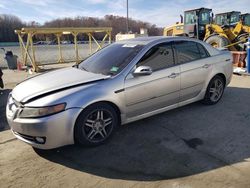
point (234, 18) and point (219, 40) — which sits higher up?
point (234, 18)

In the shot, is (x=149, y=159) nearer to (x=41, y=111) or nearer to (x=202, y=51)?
(x=41, y=111)

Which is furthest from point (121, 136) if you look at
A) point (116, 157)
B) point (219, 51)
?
point (219, 51)

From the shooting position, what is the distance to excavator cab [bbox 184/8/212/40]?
1381 centimetres

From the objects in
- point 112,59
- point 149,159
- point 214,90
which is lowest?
point 149,159

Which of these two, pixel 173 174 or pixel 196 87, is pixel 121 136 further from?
pixel 196 87

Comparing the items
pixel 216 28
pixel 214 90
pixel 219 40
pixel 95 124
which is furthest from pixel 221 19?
pixel 95 124

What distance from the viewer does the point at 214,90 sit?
4988mm

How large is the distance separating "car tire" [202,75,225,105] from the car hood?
2508 mm

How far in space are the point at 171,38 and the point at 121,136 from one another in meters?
2.10

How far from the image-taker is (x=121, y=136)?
3768 mm

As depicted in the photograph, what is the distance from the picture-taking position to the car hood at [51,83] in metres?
3.17

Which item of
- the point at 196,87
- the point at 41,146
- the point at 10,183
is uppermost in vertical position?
the point at 196,87

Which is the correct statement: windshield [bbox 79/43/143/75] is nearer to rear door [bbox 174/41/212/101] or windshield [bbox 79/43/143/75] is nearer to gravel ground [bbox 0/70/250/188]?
rear door [bbox 174/41/212/101]

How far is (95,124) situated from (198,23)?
1260 cm
